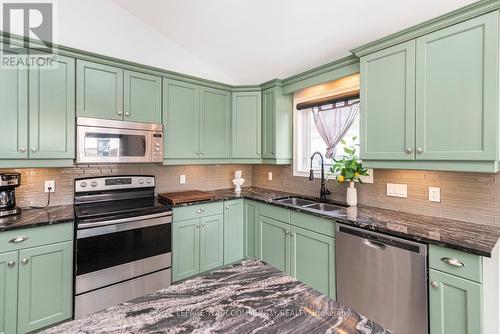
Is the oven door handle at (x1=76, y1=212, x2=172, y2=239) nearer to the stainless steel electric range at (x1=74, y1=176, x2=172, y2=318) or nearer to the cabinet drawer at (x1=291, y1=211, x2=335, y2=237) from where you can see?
the stainless steel electric range at (x1=74, y1=176, x2=172, y2=318)

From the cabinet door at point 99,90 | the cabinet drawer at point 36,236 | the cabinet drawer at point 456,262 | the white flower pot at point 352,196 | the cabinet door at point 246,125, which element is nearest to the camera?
the cabinet drawer at point 456,262

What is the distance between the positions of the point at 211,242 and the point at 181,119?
146 centimetres

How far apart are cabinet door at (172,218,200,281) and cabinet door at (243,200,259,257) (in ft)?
2.06

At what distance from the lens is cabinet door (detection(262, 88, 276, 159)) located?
306cm

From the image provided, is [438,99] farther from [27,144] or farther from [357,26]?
[27,144]

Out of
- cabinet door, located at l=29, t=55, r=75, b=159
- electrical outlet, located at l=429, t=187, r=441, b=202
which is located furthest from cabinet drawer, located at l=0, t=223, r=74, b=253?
electrical outlet, located at l=429, t=187, r=441, b=202

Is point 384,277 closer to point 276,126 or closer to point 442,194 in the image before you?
point 442,194

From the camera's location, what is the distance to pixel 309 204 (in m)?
2.77

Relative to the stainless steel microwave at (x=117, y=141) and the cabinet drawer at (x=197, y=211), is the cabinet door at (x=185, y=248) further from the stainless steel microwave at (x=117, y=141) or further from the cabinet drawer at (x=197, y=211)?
the stainless steel microwave at (x=117, y=141)

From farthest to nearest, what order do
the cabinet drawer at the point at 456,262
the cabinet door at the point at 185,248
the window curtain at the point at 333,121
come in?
the window curtain at the point at 333,121 < the cabinet door at the point at 185,248 < the cabinet drawer at the point at 456,262

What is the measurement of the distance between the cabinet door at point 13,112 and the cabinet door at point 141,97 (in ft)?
2.44

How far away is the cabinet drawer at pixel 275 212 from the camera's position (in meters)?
2.46

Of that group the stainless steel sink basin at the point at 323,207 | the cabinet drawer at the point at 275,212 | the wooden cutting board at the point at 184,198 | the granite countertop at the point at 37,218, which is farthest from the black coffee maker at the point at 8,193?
the stainless steel sink basin at the point at 323,207

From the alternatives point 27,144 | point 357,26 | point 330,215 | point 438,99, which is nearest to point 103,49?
point 27,144
